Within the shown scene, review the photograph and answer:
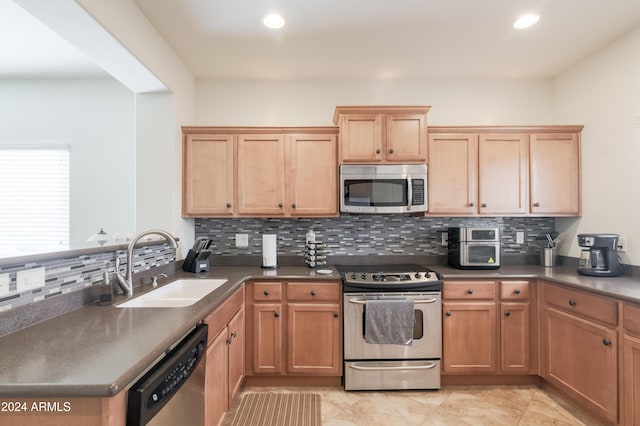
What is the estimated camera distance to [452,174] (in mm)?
2928

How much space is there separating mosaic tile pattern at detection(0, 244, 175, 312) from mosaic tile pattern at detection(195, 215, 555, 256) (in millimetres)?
1032

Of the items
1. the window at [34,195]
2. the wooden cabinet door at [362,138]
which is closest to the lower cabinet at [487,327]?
the wooden cabinet door at [362,138]

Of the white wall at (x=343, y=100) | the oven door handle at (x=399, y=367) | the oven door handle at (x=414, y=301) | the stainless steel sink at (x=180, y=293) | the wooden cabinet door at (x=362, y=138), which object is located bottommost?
the oven door handle at (x=399, y=367)

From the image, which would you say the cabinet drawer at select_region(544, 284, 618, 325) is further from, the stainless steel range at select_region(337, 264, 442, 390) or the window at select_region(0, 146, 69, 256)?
the window at select_region(0, 146, 69, 256)

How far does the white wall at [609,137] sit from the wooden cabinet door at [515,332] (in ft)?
2.90

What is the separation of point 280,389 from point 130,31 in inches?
112

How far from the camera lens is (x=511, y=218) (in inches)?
127

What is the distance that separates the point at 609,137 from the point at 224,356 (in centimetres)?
348

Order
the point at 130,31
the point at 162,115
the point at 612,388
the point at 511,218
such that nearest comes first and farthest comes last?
1. the point at 612,388
2. the point at 130,31
3. the point at 162,115
4. the point at 511,218

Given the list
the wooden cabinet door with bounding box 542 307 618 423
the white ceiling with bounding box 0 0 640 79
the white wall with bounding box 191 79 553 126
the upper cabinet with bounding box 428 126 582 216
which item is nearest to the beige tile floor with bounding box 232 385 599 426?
the wooden cabinet door with bounding box 542 307 618 423

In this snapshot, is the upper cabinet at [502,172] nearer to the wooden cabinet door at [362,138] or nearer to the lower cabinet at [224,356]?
the wooden cabinet door at [362,138]

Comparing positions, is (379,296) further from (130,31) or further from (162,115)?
(130,31)

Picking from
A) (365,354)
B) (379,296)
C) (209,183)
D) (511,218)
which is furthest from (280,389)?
(511,218)

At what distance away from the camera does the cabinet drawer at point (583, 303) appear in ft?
6.46
